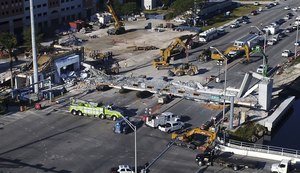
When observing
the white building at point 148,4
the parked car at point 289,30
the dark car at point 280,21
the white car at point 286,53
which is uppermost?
the white building at point 148,4

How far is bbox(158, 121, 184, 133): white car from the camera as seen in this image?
67.3 meters

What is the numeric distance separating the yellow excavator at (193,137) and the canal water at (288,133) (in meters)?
9.20

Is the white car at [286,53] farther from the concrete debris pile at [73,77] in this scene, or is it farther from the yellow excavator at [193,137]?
the yellow excavator at [193,137]

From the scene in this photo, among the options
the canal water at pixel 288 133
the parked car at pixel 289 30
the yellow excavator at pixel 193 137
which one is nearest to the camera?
the yellow excavator at pixel 193 137

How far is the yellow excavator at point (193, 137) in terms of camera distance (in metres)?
62.2

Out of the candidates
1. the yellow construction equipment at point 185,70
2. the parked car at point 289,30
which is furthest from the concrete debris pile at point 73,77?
the parked car at point 289,30

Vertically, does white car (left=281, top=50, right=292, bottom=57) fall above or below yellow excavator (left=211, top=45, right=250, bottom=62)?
below

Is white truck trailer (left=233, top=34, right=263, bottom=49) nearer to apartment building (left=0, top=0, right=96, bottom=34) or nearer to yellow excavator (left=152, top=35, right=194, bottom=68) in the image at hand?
yellow excavator (left=152, top=35, right=194, bottom=68)

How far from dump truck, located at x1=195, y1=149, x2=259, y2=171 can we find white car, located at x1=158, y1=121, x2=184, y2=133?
9302 mm

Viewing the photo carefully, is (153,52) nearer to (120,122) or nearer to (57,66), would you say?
(57,66)

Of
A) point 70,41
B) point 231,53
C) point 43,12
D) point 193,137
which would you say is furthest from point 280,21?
point 193,137

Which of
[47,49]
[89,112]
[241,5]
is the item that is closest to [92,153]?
[89,112]

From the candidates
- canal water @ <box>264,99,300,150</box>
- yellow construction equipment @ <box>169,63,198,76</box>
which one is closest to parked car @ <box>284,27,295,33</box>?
yellow construction equipment @ <box>169,63,198,76</box>

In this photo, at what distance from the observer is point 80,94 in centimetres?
8356
